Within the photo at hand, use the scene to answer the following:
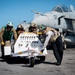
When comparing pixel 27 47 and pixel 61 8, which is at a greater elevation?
pixel 61 8

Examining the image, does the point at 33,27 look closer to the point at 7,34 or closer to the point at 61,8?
the point at 7,34

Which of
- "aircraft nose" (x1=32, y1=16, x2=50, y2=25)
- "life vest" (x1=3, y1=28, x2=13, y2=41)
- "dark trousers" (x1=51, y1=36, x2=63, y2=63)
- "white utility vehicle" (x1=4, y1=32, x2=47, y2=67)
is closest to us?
"white utility vehicle" (x1=4, y1=32, x2=47, y2=67)

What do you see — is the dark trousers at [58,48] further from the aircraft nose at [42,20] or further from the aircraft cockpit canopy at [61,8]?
the aircraft cockpit canopy at [61,8]

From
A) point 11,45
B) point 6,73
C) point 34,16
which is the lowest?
point 6,73

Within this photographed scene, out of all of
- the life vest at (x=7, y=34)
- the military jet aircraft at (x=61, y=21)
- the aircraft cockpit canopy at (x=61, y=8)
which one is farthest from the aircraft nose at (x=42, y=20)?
the life vest at (x=7, y=34)

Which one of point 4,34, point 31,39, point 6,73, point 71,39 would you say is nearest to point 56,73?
point 6,73

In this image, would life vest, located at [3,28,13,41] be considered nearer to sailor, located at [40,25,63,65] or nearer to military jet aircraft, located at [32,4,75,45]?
sailor, located at [40,25,63,65]

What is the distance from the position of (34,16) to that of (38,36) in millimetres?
8623

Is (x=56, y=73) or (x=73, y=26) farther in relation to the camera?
(x=73, y=26)

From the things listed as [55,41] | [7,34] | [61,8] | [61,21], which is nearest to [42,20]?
[61,21]

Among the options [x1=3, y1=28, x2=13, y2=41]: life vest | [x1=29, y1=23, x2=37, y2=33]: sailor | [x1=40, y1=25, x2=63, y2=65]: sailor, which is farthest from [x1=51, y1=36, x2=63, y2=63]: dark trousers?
[x1=3, y1=28, x2=13, y2=41]: life vest

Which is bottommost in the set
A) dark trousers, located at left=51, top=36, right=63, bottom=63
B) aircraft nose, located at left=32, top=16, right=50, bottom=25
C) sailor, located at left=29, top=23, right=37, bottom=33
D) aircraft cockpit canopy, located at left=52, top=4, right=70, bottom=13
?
dark trousers, located at left=51, top=36, right=63, bottom=63

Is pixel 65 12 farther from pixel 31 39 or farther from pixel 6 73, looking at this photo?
pixel 6 73

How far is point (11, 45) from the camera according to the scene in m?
9.98
